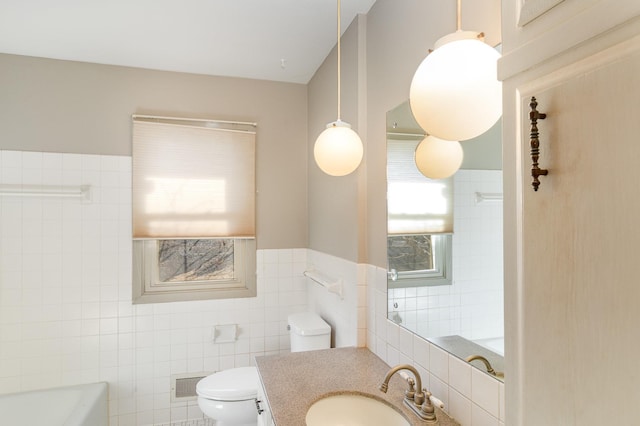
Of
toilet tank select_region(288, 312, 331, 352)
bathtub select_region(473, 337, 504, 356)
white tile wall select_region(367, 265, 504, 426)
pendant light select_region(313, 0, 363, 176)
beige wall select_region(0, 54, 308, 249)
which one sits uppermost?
beige wall select_region(0, 54, 308, 249)

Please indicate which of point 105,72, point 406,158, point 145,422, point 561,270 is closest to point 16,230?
point 105,72

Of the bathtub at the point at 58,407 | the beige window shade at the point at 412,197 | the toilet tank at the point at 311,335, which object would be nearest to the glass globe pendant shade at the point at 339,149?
the beige window shade at the point at 412,197

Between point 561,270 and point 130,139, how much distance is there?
2849 millimetres

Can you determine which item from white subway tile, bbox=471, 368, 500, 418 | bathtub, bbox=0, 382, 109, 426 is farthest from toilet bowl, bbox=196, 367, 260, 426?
white subway tile, bbox=471, 368, 500, 418

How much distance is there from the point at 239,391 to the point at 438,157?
5.86 ft

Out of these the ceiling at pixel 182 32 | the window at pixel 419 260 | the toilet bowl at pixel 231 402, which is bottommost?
the toilet bowl at pixel 231 402

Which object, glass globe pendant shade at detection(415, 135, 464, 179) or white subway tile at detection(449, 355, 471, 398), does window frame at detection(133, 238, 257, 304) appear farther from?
white subway tile at detection(449, 355, 471, 398)

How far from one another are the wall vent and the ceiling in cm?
225

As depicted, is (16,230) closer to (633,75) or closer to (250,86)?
(250,86)

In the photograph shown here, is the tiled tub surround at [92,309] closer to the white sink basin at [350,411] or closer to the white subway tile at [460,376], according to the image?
the white sink basin at [350,411]

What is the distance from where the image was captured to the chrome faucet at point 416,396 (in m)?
1.25

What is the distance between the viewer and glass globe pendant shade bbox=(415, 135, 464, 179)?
1.30 meters

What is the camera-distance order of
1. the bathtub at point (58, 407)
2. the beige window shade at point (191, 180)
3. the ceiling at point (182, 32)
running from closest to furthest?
the ceiling at point (182, 32), the bathtub at point (58, 407), the beige window shade at point (191, 180)

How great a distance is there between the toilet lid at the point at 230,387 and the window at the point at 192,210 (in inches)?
26.1
